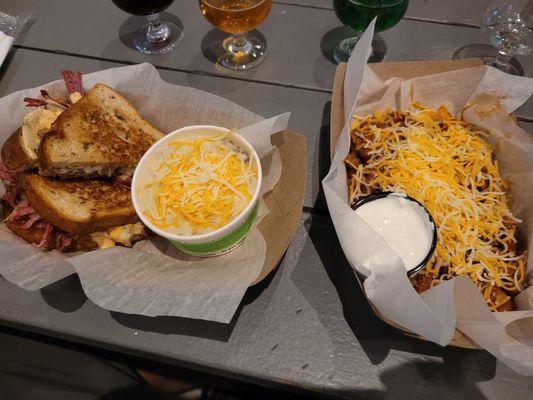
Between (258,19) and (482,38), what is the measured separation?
0.78 m

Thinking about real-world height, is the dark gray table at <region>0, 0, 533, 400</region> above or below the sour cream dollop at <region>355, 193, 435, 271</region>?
below

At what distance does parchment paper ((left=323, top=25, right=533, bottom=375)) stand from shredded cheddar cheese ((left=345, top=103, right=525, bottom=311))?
0.12ft

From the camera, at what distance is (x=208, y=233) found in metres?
0.92

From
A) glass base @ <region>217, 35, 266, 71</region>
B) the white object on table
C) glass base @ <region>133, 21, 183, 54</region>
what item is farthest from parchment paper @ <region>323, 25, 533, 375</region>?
the white object on table

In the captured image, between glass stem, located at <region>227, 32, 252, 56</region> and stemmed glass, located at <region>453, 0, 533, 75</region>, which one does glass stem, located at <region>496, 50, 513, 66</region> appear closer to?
stemmed glass, located at <region>453, 0, 533, 75</region>

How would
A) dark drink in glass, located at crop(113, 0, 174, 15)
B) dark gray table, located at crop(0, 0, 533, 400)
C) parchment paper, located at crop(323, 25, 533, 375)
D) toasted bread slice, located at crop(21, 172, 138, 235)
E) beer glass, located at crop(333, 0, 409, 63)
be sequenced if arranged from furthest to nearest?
dark drink in glass, located at crop(113, 0, 174, 15) < beer glass, located at crop(333, 0, 409, 63) < toasted bread slice, located at crop(21, 172, 138, 235) < dark gray table, located at crop(0, 0, 533, 400) < parchment paper, located at crop(323, 25, 533, 375)

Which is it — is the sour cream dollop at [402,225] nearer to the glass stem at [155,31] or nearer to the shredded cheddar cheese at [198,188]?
the shredded cheddar cheese at [198,188]

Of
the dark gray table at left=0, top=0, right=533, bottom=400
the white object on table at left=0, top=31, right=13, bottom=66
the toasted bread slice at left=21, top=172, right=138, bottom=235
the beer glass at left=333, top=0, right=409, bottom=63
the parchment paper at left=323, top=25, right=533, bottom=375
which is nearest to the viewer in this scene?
the parchment paper at left=323, top=25, right=533, bottom=375

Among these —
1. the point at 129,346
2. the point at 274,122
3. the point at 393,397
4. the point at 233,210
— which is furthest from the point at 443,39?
the point at 129,346

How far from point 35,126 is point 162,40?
0.57m

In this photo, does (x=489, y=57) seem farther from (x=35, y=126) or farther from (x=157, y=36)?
(x=35, y=126)

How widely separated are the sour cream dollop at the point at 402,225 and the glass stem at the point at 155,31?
0.97 meters

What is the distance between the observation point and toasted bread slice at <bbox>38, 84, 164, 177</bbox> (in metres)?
Result: 1.04

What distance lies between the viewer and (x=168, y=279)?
0.96 metres
